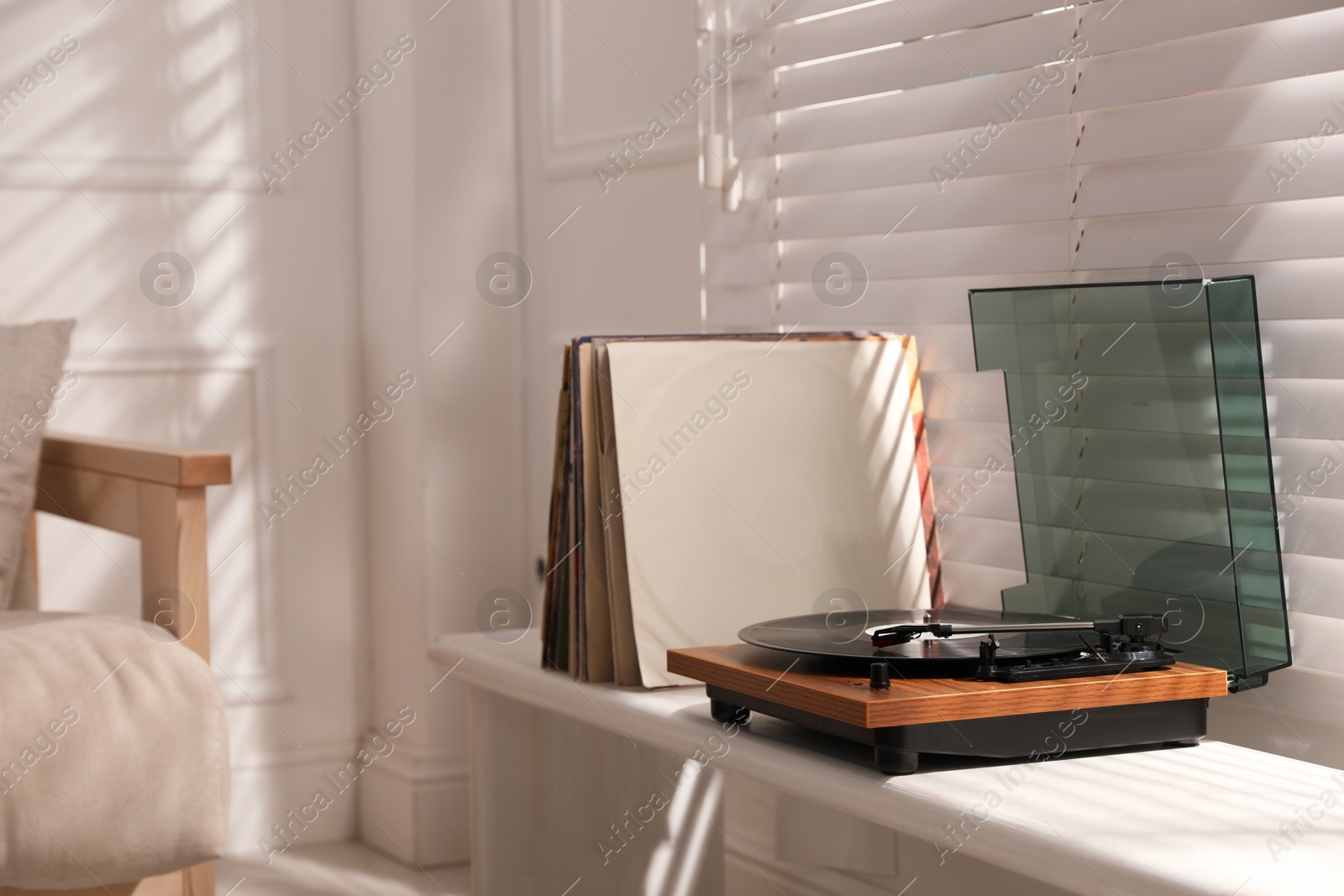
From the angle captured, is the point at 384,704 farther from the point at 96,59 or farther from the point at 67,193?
the point at 96,59

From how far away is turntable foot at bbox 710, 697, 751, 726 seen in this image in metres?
0.99

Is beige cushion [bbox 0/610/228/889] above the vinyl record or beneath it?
beneath

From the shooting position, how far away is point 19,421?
1440 millimetres

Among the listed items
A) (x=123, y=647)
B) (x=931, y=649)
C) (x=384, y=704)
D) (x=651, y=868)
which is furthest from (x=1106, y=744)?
(x=384, y=704)

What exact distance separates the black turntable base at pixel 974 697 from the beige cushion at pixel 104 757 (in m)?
0.59

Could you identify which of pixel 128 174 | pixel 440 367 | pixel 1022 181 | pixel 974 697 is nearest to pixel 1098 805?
pixel 974 697

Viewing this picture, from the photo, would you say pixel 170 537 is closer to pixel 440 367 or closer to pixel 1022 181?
pixel 440 367

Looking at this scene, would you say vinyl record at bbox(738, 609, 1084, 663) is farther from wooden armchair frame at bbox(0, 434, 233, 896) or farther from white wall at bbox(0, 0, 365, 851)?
white wall at bbox(0, 0, 365, 851)

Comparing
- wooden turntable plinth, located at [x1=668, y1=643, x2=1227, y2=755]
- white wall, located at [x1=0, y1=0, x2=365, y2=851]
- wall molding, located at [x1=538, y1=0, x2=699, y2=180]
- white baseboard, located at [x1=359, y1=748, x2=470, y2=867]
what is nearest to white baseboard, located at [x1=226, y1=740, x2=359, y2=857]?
white wall, located at [x1=0, y1=0, x2=365, y2=851]

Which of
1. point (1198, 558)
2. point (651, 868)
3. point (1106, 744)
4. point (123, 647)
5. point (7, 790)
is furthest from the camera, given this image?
point (651, 868)

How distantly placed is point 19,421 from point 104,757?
47cm

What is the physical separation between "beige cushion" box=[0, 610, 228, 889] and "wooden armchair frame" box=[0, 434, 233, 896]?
3.0 inches

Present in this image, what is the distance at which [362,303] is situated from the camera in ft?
6.97

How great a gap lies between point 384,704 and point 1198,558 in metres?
1.46
